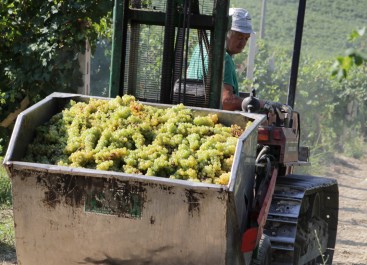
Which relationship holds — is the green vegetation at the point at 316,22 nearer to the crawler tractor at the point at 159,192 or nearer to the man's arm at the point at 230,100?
the man's arm at the point at 230,100

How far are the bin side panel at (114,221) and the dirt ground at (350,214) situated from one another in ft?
7.53

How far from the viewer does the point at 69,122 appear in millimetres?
6621

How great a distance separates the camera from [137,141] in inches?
247

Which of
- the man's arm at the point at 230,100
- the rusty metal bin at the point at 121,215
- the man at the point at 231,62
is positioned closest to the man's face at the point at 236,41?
the man at the point at 231,62

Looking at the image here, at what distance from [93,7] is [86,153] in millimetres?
3370

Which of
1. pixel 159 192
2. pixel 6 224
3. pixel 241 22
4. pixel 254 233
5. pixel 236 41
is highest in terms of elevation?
pixel 241 22

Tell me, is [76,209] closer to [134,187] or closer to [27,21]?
[134,187]

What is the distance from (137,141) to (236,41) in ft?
8.50

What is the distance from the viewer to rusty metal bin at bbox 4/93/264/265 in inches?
226

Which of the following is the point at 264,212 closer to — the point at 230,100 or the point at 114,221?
the point at 114,221

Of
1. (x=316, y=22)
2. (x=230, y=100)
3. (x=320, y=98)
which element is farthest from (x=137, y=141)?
(x=316, y=22)

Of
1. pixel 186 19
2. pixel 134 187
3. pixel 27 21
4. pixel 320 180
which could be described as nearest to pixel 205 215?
pixel 134 187

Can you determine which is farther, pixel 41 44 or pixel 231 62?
pixel 41 44

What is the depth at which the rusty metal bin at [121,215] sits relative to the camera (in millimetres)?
5742
